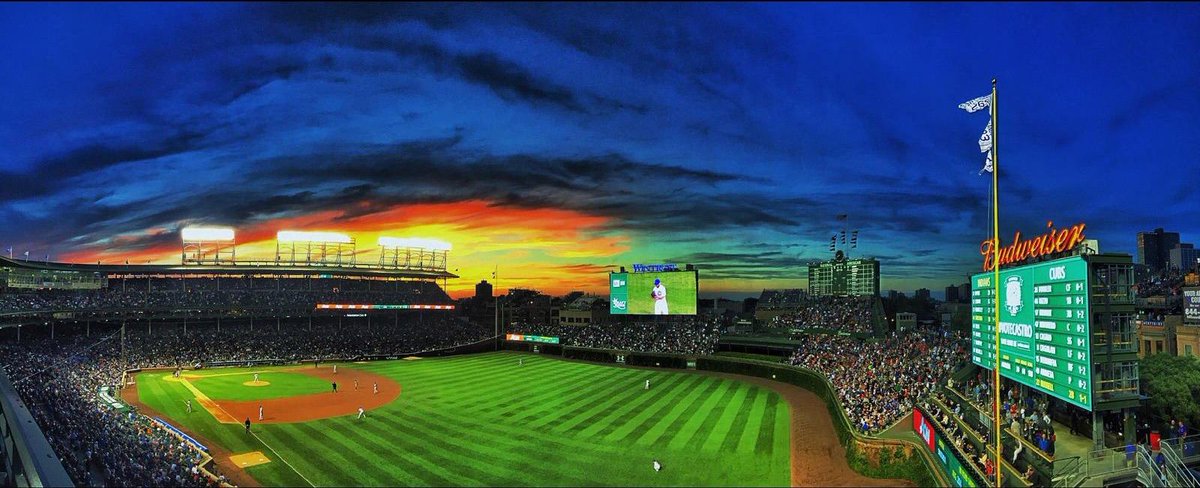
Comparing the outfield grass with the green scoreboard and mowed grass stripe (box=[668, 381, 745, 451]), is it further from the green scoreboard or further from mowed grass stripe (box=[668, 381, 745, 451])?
the green scoreboard

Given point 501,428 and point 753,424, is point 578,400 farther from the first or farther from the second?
point 753,424

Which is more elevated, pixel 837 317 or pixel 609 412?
pixel 837 317

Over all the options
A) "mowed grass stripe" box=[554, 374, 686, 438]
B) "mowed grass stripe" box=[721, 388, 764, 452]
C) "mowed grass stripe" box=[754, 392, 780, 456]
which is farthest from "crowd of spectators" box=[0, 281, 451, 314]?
"mowed grass stripe" box=[754, 392, 780, 456]

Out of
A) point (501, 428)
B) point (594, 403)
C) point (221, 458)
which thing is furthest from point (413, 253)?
point (221, 458)

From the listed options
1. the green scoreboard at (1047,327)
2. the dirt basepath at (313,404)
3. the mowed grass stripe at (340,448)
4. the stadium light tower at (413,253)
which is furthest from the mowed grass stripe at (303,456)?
the stadium light tower at (413,253)

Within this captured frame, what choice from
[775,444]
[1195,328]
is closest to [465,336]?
[775,444]

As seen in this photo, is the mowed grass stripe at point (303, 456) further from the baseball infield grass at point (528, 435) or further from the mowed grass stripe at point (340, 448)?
the mowed grass stripe at point (340, 448)

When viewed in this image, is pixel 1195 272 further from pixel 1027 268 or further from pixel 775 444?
pixel 775 444
